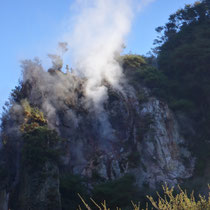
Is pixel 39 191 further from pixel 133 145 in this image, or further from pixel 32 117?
pixel 133 145

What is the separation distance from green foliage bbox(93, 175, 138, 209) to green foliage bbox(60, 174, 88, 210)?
764mm

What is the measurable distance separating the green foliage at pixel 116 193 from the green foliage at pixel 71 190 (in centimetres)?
76

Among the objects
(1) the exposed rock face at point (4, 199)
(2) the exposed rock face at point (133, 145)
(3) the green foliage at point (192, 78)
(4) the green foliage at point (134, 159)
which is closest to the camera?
(1) the exposed rock face at point (4, 199)

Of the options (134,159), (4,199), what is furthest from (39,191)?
(134,159)

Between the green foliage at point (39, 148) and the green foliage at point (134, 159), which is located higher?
the green foliage at point (39, 148)

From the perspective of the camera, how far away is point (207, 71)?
20.2 meters

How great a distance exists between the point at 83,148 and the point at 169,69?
8665 millimetres

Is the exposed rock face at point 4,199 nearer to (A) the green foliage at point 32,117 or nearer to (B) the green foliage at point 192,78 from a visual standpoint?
(A) the green foliage at point 32,117

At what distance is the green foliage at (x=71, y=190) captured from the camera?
13.8m

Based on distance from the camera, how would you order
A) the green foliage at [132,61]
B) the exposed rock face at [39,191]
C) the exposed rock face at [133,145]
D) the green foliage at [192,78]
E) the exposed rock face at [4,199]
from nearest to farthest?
1. the exposed rock face at [39,191]
2. the exposed rock face at [4,199]
3. the exposed rock face at [133,145]
4. the green foliage at [192,78]
5. the green foliage at [132,61]

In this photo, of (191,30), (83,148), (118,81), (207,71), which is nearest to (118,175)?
(83,148)

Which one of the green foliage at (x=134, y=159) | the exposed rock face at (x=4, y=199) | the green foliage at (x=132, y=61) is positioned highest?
the green foliage at (x=132, y=61)

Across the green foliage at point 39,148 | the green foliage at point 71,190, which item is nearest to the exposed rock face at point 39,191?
the green foliage at point 39,148

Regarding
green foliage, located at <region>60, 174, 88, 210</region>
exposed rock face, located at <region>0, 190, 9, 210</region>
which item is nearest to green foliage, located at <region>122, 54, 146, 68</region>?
green foliage, located at <region>60, 174, 88, 210</region>
